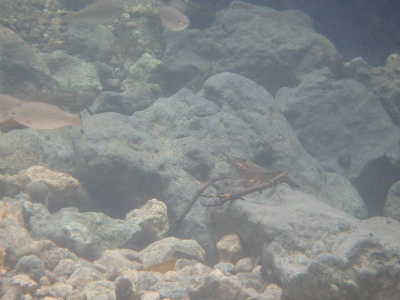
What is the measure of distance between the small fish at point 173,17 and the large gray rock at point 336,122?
12.8 ft

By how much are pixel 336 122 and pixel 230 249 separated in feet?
23.0

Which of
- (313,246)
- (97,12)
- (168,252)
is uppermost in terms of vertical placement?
(97,12)

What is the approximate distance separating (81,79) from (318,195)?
6.85 metres

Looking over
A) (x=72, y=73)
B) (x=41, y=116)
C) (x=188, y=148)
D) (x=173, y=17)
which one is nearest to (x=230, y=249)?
(x=188, y=148)

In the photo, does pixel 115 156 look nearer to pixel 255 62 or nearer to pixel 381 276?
pixel 381 276

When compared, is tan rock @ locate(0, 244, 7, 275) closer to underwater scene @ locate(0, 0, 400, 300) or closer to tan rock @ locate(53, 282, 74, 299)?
underwater scene @ locate(0, 0, 400, 300)

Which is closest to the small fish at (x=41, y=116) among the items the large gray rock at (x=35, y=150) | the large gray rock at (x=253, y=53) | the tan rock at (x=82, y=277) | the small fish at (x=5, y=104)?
the small fish at (x=5, y=104)

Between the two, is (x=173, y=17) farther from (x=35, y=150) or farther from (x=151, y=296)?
(x=151, y=296)

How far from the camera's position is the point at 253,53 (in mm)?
9992

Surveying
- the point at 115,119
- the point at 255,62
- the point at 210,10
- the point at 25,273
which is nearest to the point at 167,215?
the point at 115,119

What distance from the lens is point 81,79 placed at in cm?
834

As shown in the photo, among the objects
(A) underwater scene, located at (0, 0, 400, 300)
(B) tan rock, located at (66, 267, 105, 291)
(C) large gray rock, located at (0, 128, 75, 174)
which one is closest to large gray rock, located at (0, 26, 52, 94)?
(A) underwater scene, located at (0, 0, 400, 300)

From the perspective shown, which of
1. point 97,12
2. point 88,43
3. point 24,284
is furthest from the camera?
point 88,43

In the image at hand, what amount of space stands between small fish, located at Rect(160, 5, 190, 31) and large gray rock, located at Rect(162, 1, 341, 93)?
2.02 metres
